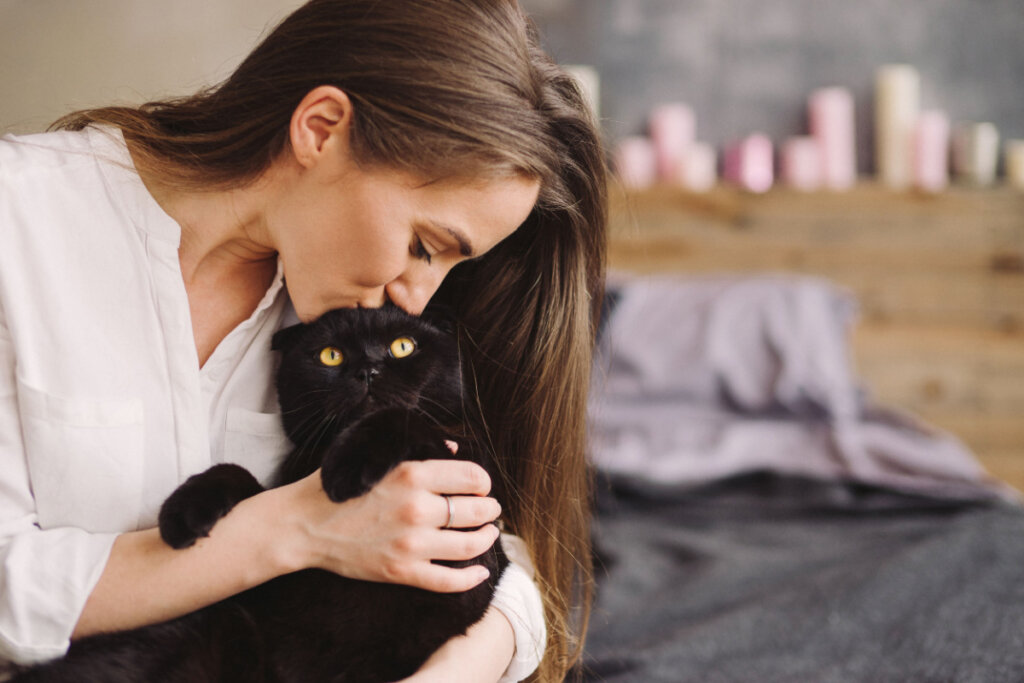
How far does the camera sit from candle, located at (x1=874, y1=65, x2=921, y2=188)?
2695 millimetres

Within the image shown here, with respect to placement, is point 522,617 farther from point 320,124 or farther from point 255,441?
point 320,124

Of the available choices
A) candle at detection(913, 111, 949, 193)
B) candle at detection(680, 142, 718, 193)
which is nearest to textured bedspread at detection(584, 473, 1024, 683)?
candle at detection(680, 142, 718, 193)

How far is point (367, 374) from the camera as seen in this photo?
96cm

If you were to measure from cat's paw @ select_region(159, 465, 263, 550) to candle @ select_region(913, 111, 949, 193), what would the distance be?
259cm

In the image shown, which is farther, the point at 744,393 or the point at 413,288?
the point at 744,393

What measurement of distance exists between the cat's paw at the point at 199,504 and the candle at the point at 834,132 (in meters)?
2.45

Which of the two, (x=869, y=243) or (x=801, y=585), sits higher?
(x=869, y=243)

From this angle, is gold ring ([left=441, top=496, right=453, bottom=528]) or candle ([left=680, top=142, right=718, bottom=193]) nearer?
gold ring ([left=441, top=496, right=453, bottom=528])

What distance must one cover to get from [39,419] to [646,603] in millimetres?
1056

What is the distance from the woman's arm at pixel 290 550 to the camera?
0.80 meters

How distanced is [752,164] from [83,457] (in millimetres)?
2479

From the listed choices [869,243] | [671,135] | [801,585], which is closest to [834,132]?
[869,243]

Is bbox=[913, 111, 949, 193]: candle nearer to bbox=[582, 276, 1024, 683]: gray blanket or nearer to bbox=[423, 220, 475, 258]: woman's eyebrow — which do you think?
bbox=[582, 276, 1024, 683]: gray blanket

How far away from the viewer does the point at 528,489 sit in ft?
3.60
